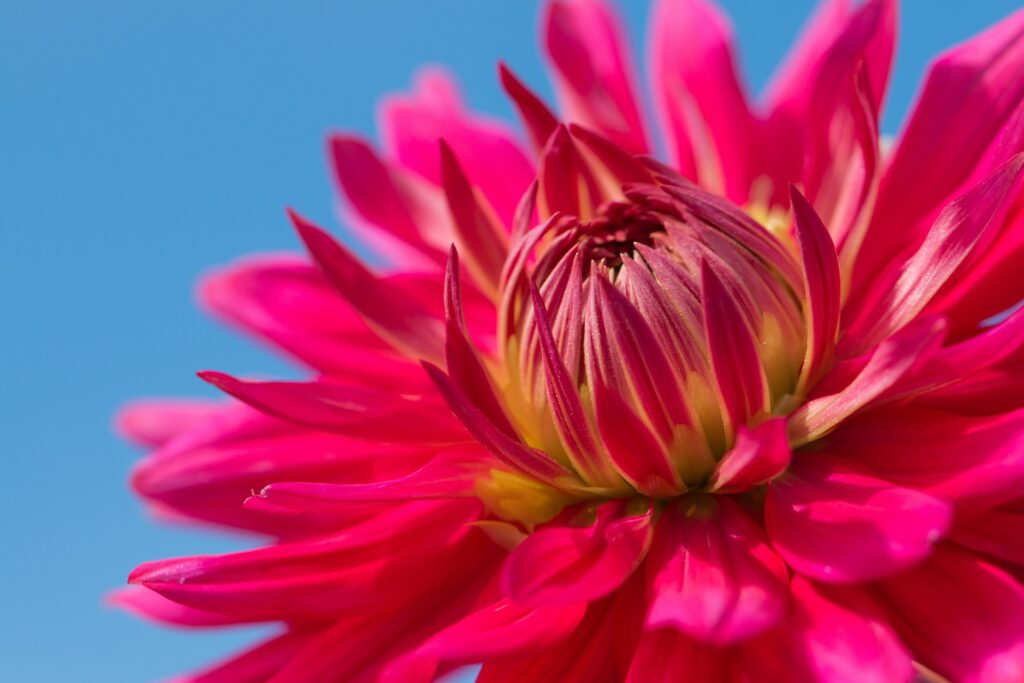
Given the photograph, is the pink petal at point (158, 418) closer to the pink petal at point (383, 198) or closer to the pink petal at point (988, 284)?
the pink petal at point (383, 198)

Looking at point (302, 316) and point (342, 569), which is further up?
point (302, 316)

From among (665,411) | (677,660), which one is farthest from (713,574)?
(665,411)

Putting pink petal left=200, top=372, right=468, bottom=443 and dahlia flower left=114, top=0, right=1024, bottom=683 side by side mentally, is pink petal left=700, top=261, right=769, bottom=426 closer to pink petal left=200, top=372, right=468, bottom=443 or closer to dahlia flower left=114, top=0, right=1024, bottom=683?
dahlia flower left=114, top=0, right=1024, bottom=683

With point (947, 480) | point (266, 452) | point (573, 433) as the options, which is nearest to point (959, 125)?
point (947, 480)

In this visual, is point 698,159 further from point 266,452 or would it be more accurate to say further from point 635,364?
point 266,452

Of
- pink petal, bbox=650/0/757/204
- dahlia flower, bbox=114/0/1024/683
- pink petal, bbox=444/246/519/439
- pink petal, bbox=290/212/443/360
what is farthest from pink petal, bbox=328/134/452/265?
pink petal, bbox=444/246/519/439

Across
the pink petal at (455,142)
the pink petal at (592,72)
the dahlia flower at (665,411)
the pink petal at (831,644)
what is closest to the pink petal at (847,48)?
the dahlia flower at (665,411)

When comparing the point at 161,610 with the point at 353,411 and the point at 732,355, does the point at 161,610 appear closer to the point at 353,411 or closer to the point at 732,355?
the point at 353,411
